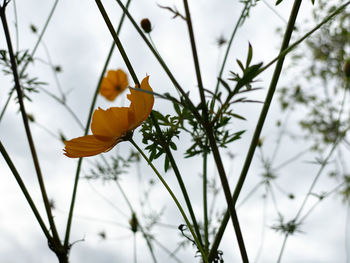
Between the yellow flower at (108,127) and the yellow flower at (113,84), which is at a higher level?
the yellow flower at (113,84)

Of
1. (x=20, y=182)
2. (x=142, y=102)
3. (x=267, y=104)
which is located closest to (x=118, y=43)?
(x=142, y=102)

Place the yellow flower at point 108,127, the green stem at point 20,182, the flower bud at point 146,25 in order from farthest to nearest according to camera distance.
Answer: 1. the flower bud at point 146,25
2. the green stem at point 20,182
3. the yellow flower at point 108,127

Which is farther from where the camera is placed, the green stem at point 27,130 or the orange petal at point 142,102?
the green stem at point 27,130

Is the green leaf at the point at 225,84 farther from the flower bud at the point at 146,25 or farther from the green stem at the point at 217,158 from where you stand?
the flower bud at the point at 146,25

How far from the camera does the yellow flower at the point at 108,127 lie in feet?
1.28

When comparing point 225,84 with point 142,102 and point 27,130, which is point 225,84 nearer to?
point 142,102

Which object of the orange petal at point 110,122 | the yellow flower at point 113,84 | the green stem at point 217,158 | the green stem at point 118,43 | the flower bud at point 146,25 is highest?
the yellow flower at point 113,84

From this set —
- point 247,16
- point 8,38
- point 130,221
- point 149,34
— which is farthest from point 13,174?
point 130,221

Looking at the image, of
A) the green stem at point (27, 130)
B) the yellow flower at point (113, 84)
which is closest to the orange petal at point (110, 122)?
the green stem at point (27, 130)

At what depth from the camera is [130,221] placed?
3.82 ft

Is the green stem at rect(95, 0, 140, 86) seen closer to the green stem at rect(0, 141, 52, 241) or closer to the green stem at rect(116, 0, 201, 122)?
the green stem at rect(116, 0, 201, 122)

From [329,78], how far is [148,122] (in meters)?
5.28

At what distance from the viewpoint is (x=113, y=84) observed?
1.40m

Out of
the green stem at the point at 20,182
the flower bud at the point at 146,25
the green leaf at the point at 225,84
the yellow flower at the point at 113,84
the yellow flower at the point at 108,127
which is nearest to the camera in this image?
the green leaf at the point at 225,84
